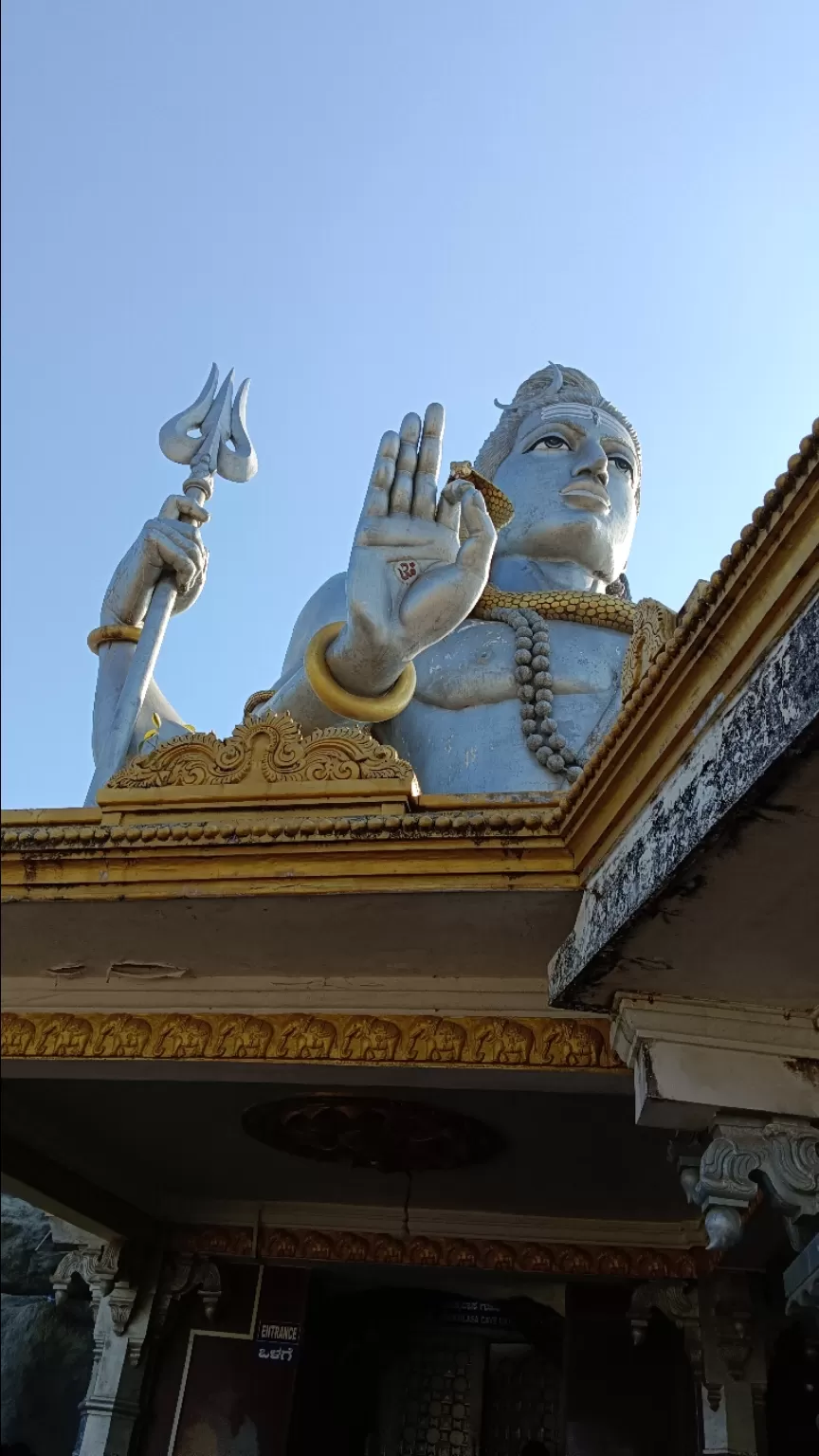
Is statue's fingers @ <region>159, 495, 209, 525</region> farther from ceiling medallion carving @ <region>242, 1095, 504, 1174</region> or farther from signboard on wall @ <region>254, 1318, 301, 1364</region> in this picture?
signboard on wall @ <region>254, 1318, 301, 1364</region>

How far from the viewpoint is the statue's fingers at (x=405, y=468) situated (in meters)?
3.91

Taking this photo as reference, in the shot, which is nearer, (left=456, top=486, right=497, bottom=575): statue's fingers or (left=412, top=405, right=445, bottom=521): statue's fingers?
(left=456, top=486, right=497, bottom=575): statue's fingers

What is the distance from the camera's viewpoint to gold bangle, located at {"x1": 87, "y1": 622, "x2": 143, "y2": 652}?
5.48m

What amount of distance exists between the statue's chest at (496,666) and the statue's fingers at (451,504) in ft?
4.85

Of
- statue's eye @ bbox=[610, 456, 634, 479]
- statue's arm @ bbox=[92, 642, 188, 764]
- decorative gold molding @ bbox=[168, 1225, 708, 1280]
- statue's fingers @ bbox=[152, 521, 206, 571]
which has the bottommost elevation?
decorative gold molding @ bbox=[168, 1225, 708, 1280]

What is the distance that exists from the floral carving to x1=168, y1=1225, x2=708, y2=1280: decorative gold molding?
2.74 m

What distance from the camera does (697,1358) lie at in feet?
15.4

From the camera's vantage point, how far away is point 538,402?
23.9 feet

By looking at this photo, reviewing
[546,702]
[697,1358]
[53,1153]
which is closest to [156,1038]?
[53,1153]

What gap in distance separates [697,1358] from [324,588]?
3.63 metres

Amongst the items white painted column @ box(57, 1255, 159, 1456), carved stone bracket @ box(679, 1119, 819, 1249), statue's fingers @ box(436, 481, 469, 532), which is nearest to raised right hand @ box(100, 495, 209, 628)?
statue's fingers @ box(436, 481, 469, 532)

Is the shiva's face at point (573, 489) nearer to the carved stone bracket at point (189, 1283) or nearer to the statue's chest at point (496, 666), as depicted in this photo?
the statue's chest at point (496, 666)

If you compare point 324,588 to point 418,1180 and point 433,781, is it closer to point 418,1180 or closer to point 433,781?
point 433,781

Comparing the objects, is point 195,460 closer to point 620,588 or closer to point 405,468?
point 405,468
